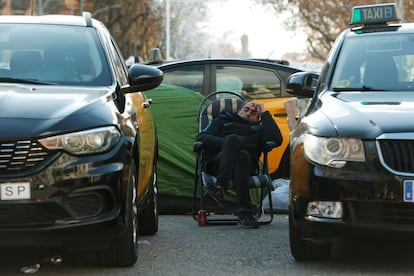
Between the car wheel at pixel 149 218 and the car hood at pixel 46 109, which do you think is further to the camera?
the car wheel at pixel 149 218

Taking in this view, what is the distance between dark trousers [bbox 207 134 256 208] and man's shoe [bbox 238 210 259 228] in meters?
0.08

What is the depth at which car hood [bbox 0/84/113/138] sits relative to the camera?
18.7 ft

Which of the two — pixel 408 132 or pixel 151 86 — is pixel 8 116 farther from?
pixel 408 132

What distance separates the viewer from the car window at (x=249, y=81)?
11172 mm

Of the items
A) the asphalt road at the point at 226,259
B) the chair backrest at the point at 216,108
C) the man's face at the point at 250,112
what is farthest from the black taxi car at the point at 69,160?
the chair backrest at the point at 216,108

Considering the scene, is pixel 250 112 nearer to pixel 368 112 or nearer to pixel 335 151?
pixel 368 112

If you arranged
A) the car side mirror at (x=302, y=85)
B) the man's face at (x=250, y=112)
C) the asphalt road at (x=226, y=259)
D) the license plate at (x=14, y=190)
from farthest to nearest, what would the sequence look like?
the man's face at (x=250, y=112), the car side mirror at (x=302, y=85), the asphalt road at (x=226, y=259), the license plate at (x=14, y=190)

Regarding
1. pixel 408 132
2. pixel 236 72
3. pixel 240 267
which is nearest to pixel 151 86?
pixel 240 267

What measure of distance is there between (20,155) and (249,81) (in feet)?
19.1

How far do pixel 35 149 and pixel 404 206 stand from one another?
212 cm

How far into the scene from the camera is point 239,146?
356 inches

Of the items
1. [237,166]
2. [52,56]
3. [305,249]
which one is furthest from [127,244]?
[237,166]

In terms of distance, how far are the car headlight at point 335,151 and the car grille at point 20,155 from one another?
5.33 feet

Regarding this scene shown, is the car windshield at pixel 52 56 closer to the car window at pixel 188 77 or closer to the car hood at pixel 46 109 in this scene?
the car hood at pixel 46 109
